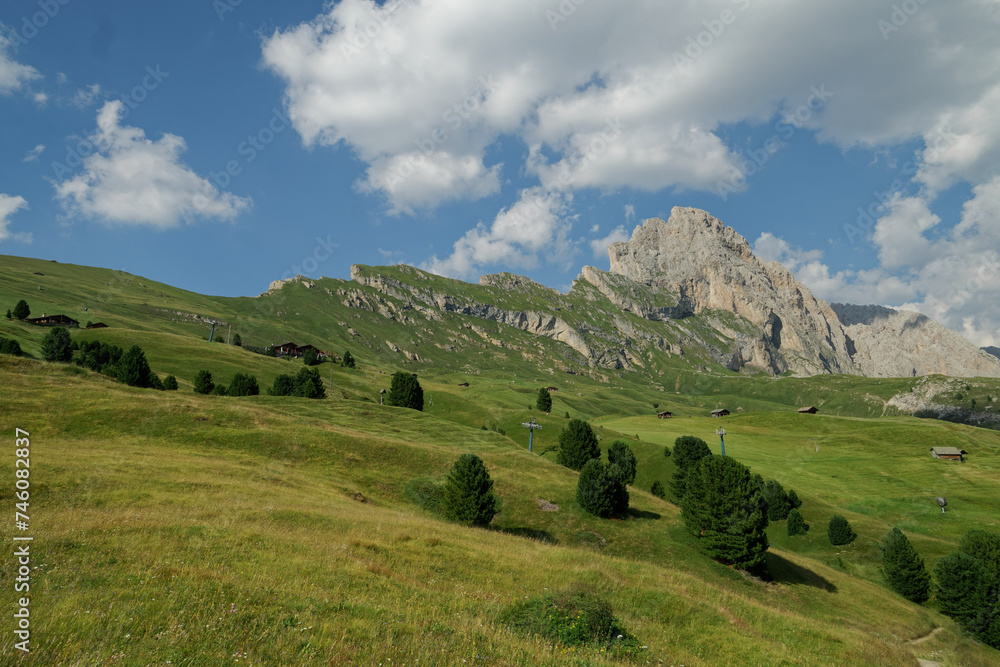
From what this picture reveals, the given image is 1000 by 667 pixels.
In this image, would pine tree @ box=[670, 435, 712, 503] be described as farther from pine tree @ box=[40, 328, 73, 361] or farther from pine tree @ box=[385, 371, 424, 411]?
pine tree @ box=[40, 328, 73, 361]

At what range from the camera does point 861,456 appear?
398ft

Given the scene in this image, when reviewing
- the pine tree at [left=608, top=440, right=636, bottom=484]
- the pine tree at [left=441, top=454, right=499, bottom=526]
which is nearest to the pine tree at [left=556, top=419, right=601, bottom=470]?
the pine tree at [left=608, top=440, right=636, bottom=484]

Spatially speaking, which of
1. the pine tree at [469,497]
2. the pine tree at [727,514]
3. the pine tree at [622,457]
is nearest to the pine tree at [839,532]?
the pine tree at [622,457]

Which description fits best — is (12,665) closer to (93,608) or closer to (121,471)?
(93,608)

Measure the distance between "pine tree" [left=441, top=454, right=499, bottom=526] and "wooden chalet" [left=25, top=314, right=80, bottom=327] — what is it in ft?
514

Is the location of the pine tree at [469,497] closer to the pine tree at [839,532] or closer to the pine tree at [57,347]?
the pine tree at [839,532]

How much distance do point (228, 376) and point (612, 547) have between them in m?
112

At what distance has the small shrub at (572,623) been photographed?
48.7 ft

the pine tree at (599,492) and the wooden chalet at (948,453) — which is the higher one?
the wooden chalet at (948,453)

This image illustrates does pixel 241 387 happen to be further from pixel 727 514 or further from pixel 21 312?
pixel 727 514

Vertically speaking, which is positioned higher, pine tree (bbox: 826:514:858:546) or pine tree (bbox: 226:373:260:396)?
pine tree (bbox: 226:373:260:396)

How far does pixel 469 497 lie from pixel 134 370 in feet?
266

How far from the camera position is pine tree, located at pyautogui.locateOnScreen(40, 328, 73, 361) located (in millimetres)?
96062

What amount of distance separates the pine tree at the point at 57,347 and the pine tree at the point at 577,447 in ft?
349
